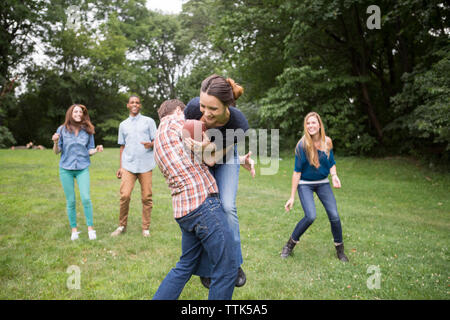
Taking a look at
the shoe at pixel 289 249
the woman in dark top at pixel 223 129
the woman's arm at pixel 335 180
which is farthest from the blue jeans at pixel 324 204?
the woman in dark top at pixel 223 129

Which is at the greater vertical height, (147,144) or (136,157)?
(147,144)

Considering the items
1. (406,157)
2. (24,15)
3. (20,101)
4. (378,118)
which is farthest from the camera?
(20,101)

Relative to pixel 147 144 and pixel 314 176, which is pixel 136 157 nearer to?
pixel 147 144

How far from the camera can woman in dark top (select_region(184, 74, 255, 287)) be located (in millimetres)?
2674

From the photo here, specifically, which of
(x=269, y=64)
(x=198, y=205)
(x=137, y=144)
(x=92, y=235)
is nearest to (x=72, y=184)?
(x=92, y=235)

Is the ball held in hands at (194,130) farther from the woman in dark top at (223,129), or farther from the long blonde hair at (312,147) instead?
the long blonde hair at (312,147)

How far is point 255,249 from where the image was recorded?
18.1ft

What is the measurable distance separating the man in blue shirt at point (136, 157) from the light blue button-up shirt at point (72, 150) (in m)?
0.63

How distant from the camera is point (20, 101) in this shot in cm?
3375

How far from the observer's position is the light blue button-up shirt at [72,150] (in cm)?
563

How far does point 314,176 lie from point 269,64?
17.6 metres

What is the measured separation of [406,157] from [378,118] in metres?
3.88
